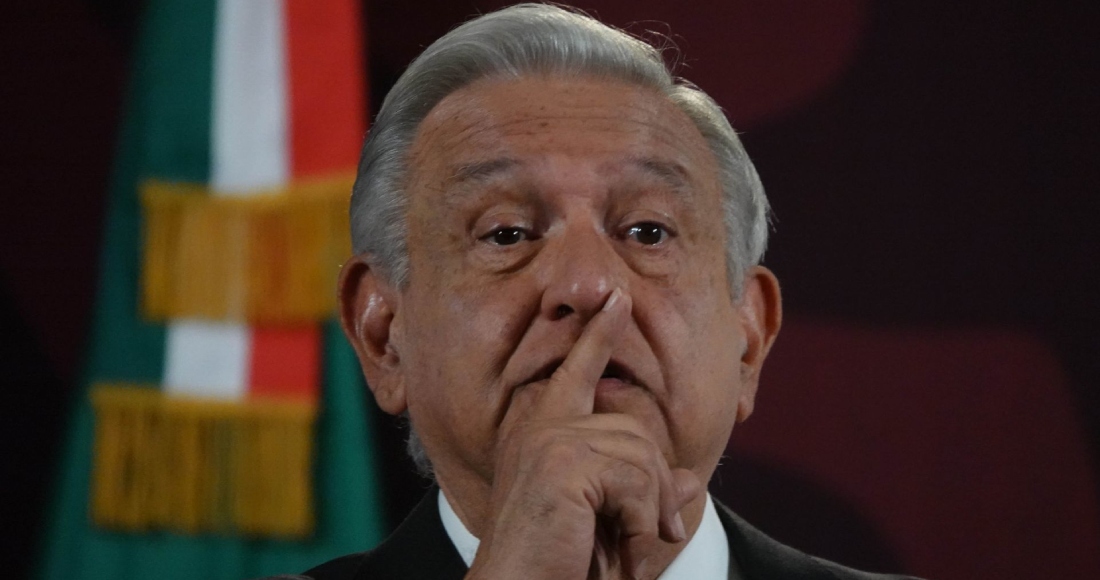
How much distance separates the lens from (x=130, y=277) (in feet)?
7.61

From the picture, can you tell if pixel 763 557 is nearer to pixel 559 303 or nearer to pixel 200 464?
pixel 559 303

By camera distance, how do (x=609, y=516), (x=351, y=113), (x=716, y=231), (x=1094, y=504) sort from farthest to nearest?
(x=351, y=113) → (x=1094, y=504) → (x=716, y=231) → (x=609, y=516)

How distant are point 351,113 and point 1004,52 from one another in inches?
53.0

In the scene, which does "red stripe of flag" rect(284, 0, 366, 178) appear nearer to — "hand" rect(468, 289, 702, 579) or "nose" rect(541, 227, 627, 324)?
"nose" rect(541, 227, 627, 324)

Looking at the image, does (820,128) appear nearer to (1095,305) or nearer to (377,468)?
(1095,305)

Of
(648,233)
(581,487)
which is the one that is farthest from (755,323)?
(581,487)

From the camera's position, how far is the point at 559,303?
1.34m

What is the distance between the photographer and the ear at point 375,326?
1567 millimetres

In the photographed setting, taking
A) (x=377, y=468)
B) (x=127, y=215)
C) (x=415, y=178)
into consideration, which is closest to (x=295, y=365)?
(x=377, y=468)

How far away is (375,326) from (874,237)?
46.0 inches

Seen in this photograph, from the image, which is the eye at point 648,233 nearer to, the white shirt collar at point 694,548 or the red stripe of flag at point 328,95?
the white shirt collar at point 694,548

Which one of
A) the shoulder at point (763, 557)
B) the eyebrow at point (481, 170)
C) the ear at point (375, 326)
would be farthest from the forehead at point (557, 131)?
the shoulder at point (763, 557)

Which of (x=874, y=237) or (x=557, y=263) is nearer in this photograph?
(x=557, y=263)

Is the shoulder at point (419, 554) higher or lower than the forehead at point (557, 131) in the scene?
lower
